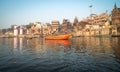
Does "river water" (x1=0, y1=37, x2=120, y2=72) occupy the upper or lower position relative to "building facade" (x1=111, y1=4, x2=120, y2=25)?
lower

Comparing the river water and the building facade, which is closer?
the river water

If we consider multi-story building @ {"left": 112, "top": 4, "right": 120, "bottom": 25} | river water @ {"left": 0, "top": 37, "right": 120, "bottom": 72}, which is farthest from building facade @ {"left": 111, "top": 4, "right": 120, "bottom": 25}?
river water @ {"left": 0, "top": 37, "right": 120, "bottom": 72}

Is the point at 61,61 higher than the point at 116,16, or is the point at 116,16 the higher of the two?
the point at 116,16

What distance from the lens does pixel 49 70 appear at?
14.9 meters

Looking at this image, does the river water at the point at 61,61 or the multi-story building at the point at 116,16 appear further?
the multi-story building at the point at 116,16

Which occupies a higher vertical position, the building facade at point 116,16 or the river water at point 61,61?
the building facade at point 116,16

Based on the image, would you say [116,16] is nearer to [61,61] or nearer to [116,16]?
[116,16]

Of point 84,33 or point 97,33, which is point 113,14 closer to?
point 97,33

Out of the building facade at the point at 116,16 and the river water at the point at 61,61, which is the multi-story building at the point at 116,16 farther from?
the river water at the point at 61,61

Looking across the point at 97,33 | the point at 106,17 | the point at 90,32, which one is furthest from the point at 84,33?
the point at 106,17

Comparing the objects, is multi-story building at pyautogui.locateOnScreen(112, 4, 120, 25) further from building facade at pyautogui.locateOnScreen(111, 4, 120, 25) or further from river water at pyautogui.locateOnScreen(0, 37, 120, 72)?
river water at pyautogui.locateOnScreen(0, 37, 120, 72)

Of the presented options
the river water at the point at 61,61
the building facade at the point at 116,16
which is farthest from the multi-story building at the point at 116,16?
the river water at the point at 61,61

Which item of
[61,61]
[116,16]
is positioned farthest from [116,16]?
[61,61]

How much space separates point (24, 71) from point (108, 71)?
810 cm
